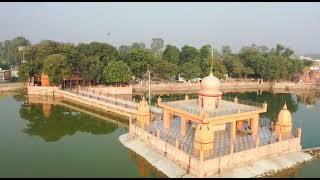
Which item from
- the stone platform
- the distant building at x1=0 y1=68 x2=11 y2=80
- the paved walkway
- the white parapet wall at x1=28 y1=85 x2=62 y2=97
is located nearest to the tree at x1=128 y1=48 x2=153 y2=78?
the white parapet wall at x1=28 y1=85 x2=62 y2=97

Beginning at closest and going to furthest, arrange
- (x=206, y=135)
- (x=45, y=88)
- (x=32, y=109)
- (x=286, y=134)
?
(x=206, y=135) < (x=286, y=134) < (x=32, y=109) < (x=45, y=88)

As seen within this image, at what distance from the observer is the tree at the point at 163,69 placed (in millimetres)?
63281

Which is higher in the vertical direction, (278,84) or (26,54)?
(26,54)

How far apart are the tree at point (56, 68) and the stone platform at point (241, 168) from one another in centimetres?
2991

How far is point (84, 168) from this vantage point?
2264 cm

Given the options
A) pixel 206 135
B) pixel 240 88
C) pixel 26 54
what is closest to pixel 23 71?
pixel 26 54

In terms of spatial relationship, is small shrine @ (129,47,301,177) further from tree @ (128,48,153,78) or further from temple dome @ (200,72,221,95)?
tree @ (128,48,153,78)

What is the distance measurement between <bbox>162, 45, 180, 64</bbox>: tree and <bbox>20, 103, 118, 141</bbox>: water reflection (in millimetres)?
32079

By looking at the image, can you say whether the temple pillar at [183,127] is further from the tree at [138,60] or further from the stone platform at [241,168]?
the tree at [138,60]

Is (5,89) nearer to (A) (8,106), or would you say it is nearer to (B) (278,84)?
(A) (8,106)

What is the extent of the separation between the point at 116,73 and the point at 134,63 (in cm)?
661

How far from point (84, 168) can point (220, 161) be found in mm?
→ 8782

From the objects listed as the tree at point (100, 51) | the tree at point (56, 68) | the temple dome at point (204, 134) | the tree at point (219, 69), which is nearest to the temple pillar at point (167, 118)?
the temple dome at point (204, 134)

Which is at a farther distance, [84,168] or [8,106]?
[8,106]
